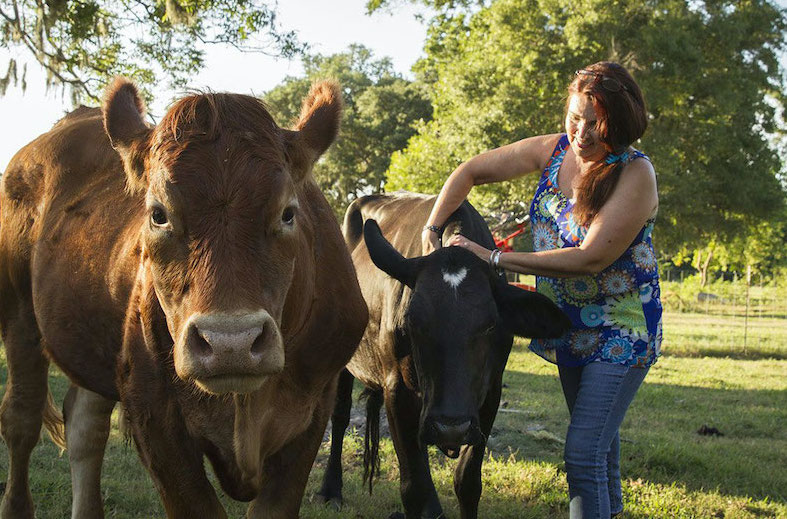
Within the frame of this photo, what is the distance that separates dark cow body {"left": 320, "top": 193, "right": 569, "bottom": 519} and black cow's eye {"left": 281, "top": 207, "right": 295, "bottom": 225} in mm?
1104

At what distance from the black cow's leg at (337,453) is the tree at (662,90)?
10.8m

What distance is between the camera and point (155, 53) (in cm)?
1409

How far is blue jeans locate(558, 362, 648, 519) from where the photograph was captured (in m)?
3.37

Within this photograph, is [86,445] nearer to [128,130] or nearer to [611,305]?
[128,130]

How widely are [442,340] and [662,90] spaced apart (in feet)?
46.4

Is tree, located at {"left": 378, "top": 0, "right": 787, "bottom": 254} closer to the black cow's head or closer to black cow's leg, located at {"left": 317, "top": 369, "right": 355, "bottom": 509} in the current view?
black cow's leg, located at {"left": 317, "top": 369, "right": 355, "bottom": 509}

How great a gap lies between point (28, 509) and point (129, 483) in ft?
2.99

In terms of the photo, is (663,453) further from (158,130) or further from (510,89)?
(510,89)

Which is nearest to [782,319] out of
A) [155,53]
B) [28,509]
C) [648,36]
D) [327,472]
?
[648,36]

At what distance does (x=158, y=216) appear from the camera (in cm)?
251

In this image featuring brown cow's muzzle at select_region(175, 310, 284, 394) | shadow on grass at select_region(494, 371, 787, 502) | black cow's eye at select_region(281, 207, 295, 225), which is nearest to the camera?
brown cow's muzzle at select_region(175, 310, 284, 394)

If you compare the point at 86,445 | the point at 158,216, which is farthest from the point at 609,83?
the point at 86,445

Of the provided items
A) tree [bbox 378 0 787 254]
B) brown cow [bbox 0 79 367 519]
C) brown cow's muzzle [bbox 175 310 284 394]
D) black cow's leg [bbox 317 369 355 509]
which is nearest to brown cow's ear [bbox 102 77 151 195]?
brown cow [bbox 0 79 367 519]

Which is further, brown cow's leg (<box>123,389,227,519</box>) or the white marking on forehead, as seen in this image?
the white marking on forehead
